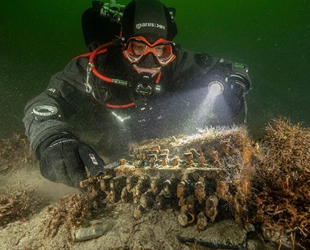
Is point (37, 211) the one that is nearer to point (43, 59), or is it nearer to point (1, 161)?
point (1, 161)

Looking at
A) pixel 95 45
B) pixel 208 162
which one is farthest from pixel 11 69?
pixel 208 162

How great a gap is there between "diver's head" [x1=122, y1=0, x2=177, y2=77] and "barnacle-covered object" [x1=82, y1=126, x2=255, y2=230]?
209cm

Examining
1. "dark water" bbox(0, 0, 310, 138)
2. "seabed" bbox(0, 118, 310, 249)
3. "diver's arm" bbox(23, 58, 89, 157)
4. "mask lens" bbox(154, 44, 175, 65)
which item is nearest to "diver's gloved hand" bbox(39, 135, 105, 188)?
"seabed" bbox(0, 118, 310, 249)

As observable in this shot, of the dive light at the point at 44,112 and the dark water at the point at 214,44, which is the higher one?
the dive light at the point at 44,112

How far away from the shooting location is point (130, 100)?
510cm

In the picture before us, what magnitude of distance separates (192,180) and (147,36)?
127 inches

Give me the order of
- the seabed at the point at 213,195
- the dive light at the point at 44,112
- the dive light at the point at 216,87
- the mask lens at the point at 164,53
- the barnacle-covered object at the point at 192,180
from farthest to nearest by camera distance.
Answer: the mask lens at the point at 164,53
the dive light at the point at 216,87
the dive light at the point at 44,112
the barnacle-covered object at the point at 192,180
the seabed at the point at 213,195

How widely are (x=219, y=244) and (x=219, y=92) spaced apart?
10.5ft

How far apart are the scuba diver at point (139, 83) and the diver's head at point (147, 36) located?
0.06ft

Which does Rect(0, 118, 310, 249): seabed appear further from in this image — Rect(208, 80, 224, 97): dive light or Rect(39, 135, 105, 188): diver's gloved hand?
Rect(208, 80, 224, 97): dive light

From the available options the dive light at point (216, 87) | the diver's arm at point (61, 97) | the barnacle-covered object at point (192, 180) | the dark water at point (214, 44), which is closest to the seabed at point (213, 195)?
the barnacle-covered object at point (192, 180)

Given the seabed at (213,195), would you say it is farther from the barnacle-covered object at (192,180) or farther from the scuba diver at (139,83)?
the scuba diver at (139,83)

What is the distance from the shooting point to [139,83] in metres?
A: 4.52

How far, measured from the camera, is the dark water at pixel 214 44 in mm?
15875
